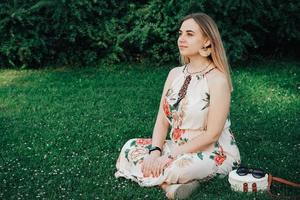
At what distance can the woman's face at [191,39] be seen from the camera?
443cm

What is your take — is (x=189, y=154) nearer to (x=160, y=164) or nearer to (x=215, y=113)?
(x=160, y=164)

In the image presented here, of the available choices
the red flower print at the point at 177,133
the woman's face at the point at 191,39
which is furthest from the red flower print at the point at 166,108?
the woman's face at the point at 191,39

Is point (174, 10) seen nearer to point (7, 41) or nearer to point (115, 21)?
point (115, 21)

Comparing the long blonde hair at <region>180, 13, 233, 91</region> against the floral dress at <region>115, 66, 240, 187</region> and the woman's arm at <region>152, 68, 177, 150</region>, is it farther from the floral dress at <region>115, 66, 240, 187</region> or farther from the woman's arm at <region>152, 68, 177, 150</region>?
the woman's arm at <region>152, 68, 177, 150</region>

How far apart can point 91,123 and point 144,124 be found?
0.66m

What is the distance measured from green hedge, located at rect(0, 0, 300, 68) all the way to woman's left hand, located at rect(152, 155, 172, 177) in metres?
5.44

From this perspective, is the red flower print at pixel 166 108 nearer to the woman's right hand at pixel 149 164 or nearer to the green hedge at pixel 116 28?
the woman's right hand at pixel 149 164

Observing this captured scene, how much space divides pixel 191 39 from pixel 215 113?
2.07 feet

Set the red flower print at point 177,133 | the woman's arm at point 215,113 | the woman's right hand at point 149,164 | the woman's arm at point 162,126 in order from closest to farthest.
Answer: the woman's arm at point 215,113, the woman's right hand at point 149,164, the red flower print at point 177,133, the woman's arm at point 162,126

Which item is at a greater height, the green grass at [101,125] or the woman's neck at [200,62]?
the woman's neck at [200,62]

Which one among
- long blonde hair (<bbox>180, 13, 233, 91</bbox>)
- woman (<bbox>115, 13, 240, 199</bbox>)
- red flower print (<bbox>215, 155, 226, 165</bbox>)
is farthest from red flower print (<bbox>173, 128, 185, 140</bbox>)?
long blonde hair (<bbox>180, 13, 233, 91</bbox>)

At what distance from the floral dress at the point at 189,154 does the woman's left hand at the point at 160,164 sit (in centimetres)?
3

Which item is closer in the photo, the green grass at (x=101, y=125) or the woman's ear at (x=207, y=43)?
the woman's ear at (x=207, y=43)

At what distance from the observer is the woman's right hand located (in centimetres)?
451
